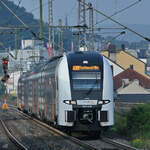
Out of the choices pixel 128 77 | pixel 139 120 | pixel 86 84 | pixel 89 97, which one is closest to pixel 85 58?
pixel 86 84

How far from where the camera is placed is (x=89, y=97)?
19.8 metres

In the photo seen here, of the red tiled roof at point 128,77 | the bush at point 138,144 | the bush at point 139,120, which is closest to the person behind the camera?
the bush at point 138,144

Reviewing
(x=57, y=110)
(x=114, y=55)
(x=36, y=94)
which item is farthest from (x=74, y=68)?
(x=114, y=55)

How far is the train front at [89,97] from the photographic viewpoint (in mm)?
19719

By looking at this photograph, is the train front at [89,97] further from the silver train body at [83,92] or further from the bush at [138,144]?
the bush at [138,144]

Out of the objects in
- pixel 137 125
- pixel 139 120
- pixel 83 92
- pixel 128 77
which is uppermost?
pixel 83 92

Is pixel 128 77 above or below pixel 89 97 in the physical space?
below

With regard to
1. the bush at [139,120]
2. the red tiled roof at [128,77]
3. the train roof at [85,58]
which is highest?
the train roof at [85,58]

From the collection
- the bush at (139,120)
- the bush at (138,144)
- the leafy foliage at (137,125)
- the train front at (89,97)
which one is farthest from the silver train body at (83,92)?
the bush at (139,120)

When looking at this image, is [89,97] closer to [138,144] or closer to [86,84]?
[86,84]

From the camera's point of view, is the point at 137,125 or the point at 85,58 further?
the point at 137,125

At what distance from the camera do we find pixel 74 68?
66.7 feet

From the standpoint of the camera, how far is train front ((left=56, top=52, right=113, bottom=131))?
64.7ft

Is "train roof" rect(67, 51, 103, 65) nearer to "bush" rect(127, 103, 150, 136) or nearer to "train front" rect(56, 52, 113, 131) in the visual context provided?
"train front" rect(56, 52, 113, 131)
